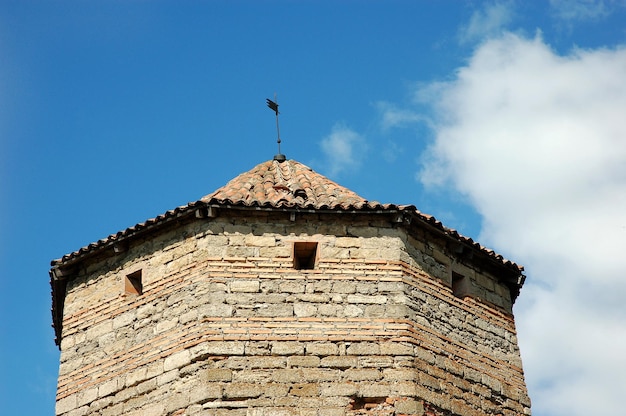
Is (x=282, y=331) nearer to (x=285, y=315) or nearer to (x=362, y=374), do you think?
(x=285, y=315)

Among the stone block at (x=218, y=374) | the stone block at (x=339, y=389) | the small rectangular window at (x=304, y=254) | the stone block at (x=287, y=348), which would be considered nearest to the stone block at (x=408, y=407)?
the stone block at (x=339, y=389)

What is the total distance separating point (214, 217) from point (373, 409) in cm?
297

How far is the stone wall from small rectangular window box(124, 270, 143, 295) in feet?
0.28

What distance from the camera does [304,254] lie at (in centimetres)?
1372

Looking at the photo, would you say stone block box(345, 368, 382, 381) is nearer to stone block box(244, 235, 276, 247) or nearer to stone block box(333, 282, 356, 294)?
stone block box(333, 282, 356, 294)

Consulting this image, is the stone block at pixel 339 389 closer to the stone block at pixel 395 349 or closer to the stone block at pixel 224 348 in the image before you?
the stone block at pixel 395 349

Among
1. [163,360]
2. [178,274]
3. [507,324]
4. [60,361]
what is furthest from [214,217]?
[507,324]

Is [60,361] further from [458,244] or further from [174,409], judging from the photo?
[458,244]

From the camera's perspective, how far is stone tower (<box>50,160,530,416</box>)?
498 inches

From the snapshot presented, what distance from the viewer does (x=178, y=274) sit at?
44.6ft

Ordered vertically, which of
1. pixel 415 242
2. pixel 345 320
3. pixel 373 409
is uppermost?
pixel 415 242

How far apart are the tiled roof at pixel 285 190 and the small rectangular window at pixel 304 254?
1.52 ft

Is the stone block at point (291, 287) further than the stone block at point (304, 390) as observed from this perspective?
Yes

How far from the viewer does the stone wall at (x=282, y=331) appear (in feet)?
41.4
